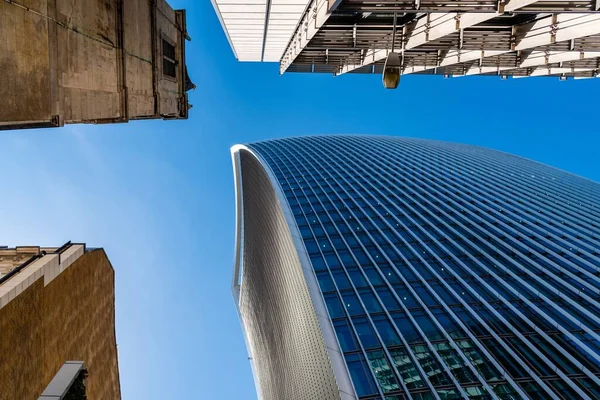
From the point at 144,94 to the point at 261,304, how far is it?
67651 millimetres

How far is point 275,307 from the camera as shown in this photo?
207ft

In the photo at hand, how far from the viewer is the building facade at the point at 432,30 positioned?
41.7 feet

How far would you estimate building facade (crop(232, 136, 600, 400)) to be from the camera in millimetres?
26859

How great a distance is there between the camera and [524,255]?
43125mm

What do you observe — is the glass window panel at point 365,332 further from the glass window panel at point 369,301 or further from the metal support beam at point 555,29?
the metal support beam at point 555,29

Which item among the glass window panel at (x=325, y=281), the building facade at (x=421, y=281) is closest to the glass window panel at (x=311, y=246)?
the building facade at (x=421, y=281)

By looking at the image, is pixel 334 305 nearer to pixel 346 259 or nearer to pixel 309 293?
pixel 309 293

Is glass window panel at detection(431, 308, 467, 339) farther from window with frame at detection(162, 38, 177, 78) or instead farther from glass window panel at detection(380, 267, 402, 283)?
window with frame at detection(162, 38, 177, 78)

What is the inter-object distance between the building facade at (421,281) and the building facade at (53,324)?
17146 mm

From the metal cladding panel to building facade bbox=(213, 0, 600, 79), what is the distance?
76.2ft

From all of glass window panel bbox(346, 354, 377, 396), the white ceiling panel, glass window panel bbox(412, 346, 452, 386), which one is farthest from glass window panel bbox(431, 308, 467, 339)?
the white ceiling panel

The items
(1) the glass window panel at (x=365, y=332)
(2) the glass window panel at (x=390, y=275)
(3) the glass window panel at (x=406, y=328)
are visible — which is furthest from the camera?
(2) the glass window panel at (x=390, y=275)

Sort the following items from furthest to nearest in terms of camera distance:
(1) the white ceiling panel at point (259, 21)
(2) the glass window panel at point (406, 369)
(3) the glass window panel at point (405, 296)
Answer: (3) the glass window panel at point (405, 296) → (2) the glass window panel at point (406, 369) → (1) the white ceiling panel at point (259, 21)

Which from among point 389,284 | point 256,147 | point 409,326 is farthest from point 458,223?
point 256,147
